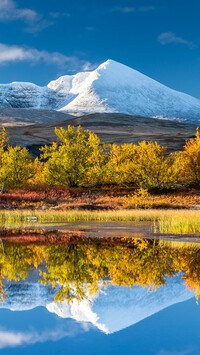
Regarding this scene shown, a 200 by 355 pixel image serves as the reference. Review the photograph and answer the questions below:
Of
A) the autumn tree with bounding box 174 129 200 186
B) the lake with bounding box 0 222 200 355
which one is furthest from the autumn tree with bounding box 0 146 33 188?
the lake with bounding box 0 222 200 355

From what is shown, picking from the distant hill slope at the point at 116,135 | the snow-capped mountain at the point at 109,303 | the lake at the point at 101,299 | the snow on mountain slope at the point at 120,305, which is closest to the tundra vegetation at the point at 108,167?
the lake at the point at 101,299

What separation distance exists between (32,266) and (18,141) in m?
119

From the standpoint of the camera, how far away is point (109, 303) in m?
9.13

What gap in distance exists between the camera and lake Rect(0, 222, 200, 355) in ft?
23.2

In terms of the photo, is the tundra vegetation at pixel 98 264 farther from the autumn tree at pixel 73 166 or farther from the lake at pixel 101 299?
the autumn tree at pixel 73 166

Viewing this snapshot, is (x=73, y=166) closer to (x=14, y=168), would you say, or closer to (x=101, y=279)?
(x=14, y=168)

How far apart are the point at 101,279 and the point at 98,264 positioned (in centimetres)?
188

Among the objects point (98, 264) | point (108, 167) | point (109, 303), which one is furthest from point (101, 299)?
point (108, 167)

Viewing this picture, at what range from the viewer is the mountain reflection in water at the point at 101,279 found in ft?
28.8

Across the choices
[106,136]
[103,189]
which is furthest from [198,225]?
[106,136]

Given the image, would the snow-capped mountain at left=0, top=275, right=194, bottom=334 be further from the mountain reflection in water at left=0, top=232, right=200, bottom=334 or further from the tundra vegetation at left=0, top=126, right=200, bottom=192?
the tundra vegetation at left=0, top=126, right=200, bottom=192

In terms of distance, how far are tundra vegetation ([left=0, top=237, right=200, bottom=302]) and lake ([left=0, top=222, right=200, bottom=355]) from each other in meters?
0.02

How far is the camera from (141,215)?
3075cm

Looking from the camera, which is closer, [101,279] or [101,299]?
[101,299]
